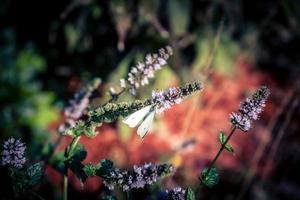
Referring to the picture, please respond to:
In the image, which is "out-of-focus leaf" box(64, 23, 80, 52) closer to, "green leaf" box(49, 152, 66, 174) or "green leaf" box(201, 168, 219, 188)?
"green leaf" box(49, 152, 66, 174)

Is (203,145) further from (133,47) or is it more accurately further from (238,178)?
(133,47)

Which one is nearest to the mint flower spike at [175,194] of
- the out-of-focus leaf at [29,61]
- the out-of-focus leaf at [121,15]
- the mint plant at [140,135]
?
the mint plant at [140,135]

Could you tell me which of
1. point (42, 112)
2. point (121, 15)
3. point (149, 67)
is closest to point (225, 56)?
point (121, 15)

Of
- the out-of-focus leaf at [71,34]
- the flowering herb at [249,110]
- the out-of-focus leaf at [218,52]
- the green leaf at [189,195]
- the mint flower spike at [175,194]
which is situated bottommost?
the green leaf at [189,195]

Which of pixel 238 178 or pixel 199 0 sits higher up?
pixel 199 0

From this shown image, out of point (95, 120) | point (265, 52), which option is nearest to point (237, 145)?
point (265, 52)

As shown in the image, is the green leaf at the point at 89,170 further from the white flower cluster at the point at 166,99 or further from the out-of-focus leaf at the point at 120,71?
A: the out-of-focus leaf at the point at 120,71
